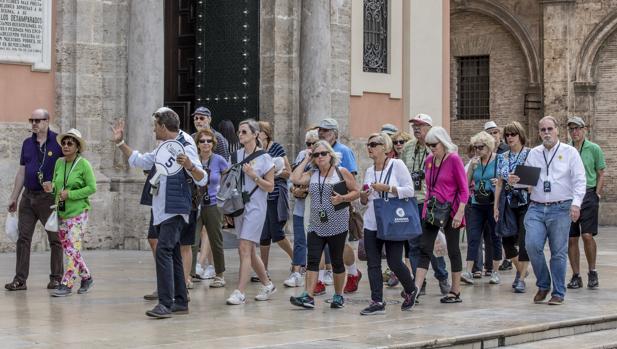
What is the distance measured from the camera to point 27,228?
1305 centimetres

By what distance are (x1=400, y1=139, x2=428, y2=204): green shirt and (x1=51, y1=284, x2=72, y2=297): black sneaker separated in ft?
12.0

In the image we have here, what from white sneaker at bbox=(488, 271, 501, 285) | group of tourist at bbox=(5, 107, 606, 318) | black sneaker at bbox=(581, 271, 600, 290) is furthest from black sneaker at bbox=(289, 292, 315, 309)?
black sneaker at bbox=(581, 271, 600, 290)

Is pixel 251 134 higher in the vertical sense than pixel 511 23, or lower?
lower

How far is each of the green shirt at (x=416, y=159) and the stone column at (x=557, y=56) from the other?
60.3 ft

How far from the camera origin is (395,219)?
11.5 m

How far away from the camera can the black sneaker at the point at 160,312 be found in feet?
35.3

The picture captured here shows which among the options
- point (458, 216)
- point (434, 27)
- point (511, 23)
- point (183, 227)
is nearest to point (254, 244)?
point (183, 227)

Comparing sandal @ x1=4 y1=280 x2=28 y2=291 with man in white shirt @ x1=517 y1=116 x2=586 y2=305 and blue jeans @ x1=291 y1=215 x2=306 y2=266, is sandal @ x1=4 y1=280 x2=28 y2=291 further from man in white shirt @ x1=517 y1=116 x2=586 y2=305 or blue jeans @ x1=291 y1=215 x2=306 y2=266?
man in white shirt @ x1=517 y1=116 x2=586 y2=305

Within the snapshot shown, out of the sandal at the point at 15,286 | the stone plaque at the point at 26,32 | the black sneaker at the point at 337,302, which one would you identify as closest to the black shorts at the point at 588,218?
the black sneaker at the point at 337,302

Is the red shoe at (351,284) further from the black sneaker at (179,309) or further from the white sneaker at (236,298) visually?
the black sneaker at (179,309)

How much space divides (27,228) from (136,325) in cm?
310

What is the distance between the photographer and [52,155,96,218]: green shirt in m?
12.5

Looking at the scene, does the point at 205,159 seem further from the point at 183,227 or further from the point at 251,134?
the point at 183,227

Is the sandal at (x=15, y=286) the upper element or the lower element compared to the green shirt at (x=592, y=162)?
lower
